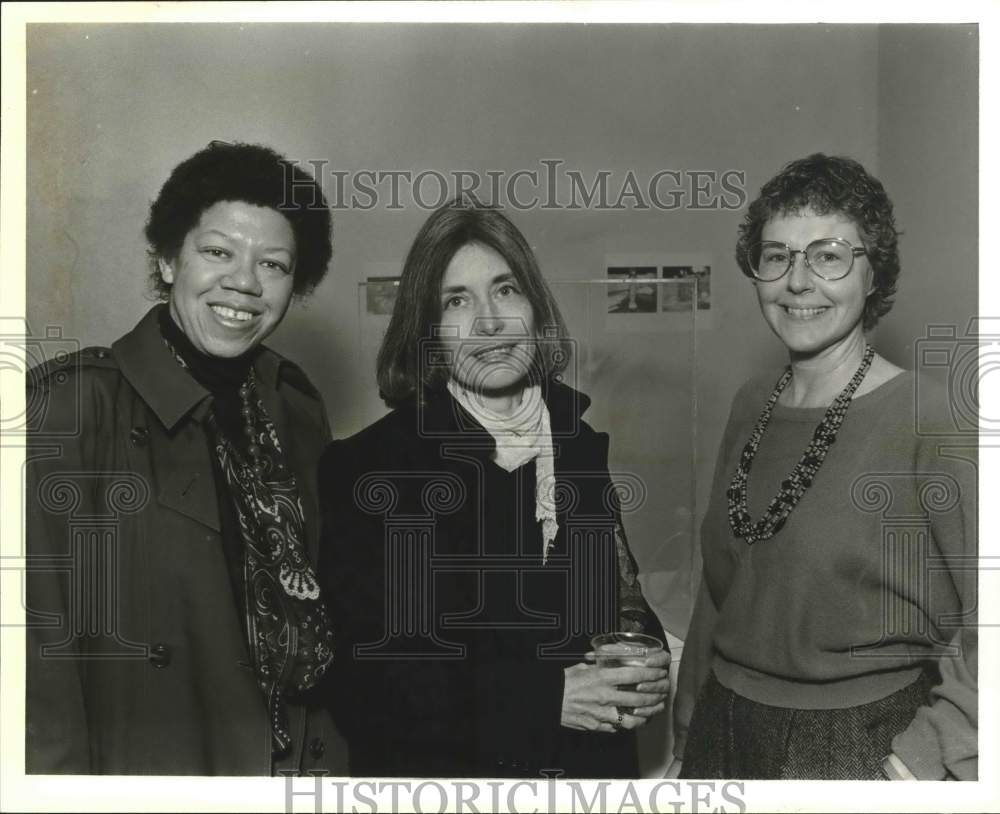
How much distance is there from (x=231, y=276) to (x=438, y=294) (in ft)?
1.08

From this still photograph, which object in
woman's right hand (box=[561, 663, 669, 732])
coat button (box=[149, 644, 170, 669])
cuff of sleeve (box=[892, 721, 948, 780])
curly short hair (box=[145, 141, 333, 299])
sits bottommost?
cuff of sleeve (box=[892, 721, 948, 780])

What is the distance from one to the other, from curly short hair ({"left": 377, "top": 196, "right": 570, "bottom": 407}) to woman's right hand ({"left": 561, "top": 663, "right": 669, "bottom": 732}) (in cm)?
50

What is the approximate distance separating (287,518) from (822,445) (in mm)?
858

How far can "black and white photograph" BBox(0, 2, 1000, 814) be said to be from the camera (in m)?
1.55

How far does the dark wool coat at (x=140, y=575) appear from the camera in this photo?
1.54 meters

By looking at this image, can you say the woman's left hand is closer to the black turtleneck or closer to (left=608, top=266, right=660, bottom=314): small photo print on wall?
(left=608, top=266, right=660, bottom=314): small photo print on wall

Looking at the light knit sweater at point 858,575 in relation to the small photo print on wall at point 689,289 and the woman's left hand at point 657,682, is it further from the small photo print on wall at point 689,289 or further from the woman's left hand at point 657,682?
the small photo print on wall at point 689,289

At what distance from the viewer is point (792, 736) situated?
1.54 m

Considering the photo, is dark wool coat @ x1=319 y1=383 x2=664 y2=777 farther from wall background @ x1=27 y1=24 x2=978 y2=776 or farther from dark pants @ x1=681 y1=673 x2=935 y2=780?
dark pants @ x1=681 y1=673 x2=935 y2=780

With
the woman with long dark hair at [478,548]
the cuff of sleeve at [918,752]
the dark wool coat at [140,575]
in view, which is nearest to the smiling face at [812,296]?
the woman with long dark hair at [478,548]

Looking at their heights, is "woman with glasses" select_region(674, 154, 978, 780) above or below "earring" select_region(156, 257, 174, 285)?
below

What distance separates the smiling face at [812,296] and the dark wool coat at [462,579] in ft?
1.12

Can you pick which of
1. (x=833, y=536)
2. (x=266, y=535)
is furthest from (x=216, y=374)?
→ (x=833, y=536)

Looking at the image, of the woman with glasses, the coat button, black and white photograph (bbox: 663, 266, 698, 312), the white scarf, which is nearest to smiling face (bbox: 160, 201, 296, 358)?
the white scarf
